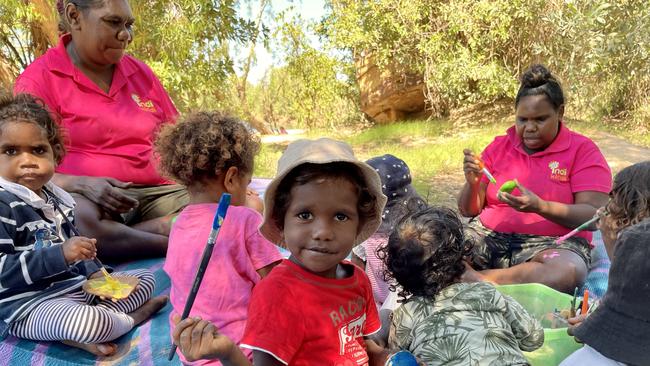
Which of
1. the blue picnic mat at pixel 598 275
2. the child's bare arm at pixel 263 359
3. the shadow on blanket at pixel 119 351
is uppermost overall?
the child's bare arm at pixel 263 359

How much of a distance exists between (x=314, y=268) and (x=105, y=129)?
1786 millimetres

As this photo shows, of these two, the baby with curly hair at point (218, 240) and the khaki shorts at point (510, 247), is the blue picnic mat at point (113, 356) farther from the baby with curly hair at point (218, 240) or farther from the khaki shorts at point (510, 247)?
the khaki shorts at point (510, 247)

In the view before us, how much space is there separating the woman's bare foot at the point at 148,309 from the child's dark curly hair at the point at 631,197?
182 cm

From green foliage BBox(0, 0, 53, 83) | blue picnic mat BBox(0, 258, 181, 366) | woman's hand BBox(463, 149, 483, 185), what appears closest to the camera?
blue picnic mat BBox(0, 258, 181, 366)

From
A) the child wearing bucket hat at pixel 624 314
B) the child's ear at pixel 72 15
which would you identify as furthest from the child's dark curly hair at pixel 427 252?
the child's ear at pixel 72 15

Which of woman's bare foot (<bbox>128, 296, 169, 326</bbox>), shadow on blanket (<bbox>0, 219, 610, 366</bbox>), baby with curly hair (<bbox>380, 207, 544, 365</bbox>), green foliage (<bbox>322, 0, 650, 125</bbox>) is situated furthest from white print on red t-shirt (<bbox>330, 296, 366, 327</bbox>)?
green foliage (<bbox>322, 0, 650, 125</bbox>)

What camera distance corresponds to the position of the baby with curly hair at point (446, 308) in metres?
1.45

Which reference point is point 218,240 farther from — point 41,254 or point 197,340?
point 41,254

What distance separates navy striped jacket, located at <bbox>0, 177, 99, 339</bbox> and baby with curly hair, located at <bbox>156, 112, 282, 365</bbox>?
48 centimetres

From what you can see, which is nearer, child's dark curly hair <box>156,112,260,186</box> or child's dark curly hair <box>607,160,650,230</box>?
child's dark curly hair <box>607,160,650,230</box>

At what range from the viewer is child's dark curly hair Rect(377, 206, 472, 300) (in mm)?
1535

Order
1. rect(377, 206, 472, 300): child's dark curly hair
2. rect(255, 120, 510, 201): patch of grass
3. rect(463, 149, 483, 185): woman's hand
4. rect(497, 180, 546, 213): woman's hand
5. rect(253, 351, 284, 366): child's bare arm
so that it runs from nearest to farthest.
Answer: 1. rect(253, 351, 284, 366): child's bare arm
2. rect(377, 206, 472, 300): child's dark curly hair
3. rect(497, 180, 546, 213): woman's hand
4. rect(463, 149, 483, 185): woman's hand
5. rect(255, 120, 510, 201): patch of grass

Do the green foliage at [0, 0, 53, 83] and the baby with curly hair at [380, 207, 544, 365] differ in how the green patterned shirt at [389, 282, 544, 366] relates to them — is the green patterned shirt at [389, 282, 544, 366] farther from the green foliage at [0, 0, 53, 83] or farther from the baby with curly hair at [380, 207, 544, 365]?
the green foliage at [0, 0, 53, 83]

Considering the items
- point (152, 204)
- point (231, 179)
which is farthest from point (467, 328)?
point (152, 204)
